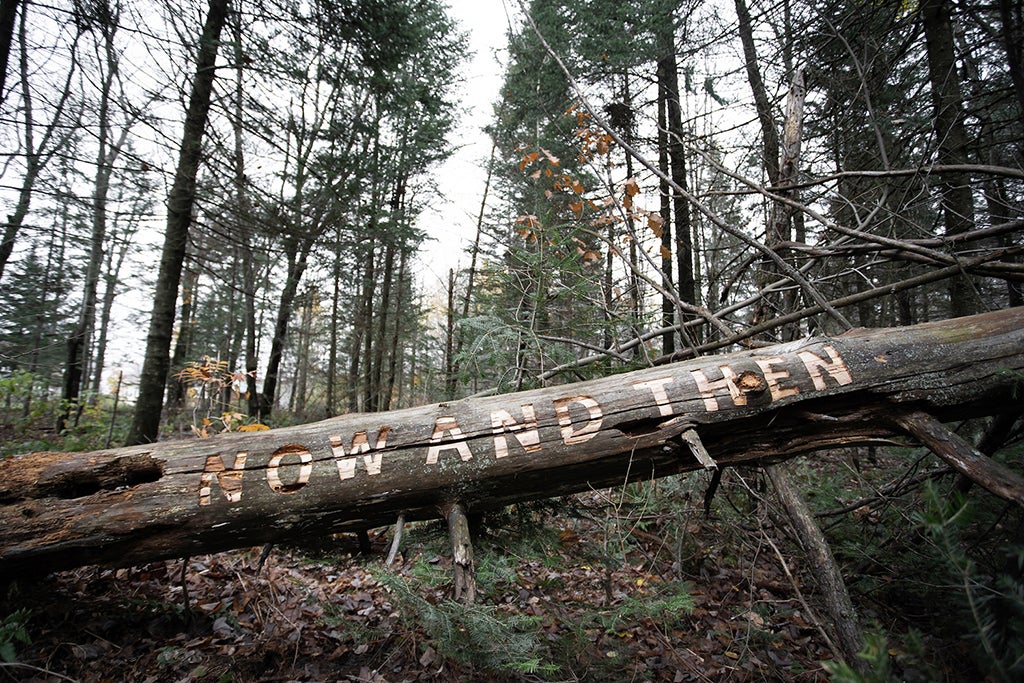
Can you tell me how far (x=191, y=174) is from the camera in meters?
5.75

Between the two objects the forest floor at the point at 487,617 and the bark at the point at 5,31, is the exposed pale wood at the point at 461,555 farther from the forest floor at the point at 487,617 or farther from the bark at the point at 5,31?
the bark at the point at 5,31

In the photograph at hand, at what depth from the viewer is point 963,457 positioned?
2.03 m

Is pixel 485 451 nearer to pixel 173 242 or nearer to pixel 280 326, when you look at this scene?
pixel 173 242

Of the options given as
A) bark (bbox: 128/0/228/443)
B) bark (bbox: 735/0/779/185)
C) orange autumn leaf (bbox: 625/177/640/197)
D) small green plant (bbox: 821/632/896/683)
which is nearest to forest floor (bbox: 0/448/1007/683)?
small green plant (bbox: 821/632/896/683)

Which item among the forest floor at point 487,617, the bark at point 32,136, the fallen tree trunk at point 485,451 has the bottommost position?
the forest floor at point 487,617

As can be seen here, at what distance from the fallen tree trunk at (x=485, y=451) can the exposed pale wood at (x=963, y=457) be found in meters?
0.09

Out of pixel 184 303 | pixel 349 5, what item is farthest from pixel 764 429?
pixel 184 303

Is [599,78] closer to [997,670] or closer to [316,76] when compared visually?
[316,76]

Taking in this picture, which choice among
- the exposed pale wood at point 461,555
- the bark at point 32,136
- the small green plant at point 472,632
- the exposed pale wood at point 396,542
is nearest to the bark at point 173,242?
the bark at point 32,136

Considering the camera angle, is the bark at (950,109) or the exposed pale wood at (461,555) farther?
the bark at (950,109)

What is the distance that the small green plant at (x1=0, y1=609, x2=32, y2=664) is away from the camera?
79.3 inches

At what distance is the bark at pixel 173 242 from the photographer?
5.74 metres

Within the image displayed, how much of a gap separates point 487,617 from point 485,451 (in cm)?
79

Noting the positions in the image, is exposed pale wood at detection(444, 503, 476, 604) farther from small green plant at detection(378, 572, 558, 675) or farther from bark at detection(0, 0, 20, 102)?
bark at detection(0, 0, 20, 102)
